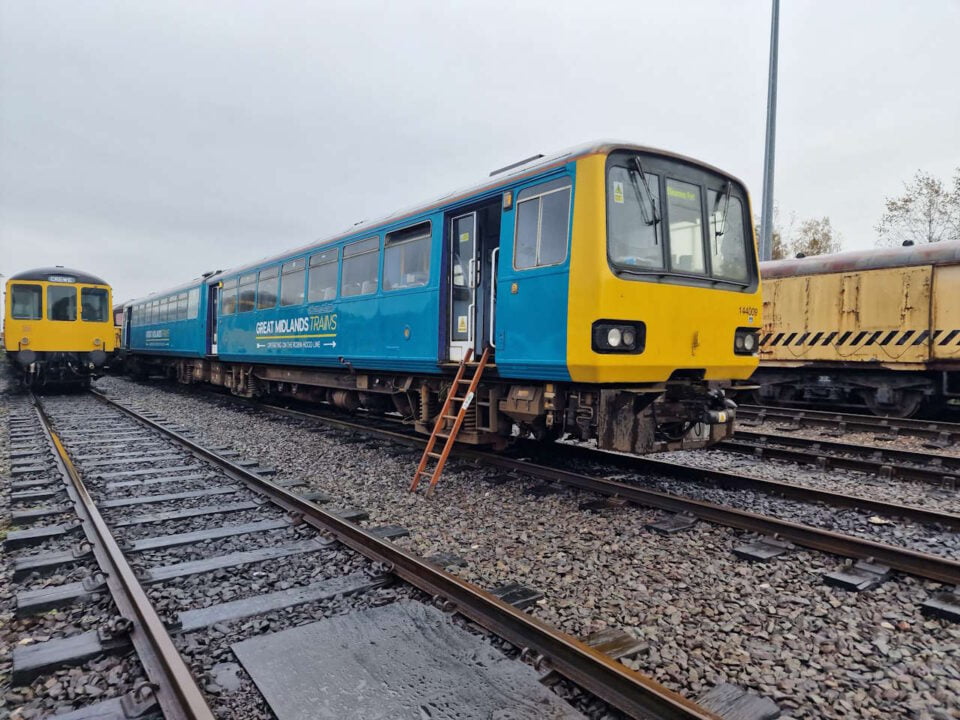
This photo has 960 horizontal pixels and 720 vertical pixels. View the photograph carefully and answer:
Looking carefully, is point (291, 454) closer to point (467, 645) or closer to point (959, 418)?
point (467, 645)

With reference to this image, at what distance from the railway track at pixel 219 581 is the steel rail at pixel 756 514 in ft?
7.01

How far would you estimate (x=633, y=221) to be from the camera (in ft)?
17.9

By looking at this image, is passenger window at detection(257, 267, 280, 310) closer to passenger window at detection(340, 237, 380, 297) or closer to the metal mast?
passenger window at detection(340, 237, 380, 297)

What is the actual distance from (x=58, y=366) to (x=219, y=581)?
1582 centimetres

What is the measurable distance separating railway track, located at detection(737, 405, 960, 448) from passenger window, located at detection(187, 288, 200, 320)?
43.1 ft

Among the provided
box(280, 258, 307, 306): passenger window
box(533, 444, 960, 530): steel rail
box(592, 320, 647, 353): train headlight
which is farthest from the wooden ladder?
box(280, 258, 307, 306): passenger window

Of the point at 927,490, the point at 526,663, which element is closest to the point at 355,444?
the point at 526,663

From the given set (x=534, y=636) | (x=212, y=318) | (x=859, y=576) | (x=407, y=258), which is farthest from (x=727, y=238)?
(x=212, y=318)

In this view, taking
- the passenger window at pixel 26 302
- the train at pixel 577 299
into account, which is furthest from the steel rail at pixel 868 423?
the passenger window at pixel 26 302

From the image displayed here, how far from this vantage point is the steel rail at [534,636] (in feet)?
7.86

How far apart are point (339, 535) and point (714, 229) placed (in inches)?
176

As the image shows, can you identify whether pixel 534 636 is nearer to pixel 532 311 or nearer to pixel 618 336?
pixel 618 336

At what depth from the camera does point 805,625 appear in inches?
127

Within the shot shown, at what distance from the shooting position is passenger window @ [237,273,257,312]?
41.0 feet
